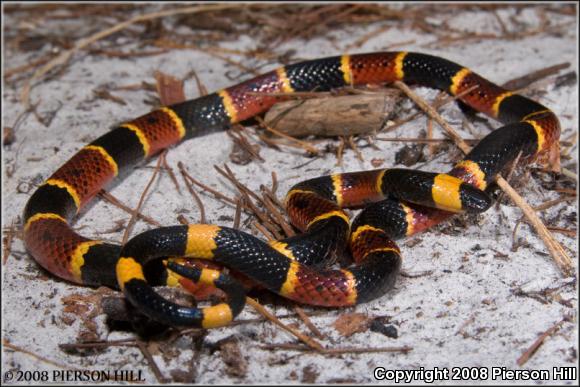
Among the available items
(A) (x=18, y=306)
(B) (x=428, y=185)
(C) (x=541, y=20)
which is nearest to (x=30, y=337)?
(A) (x=18, y=306)

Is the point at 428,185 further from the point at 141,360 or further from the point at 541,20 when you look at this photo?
the point at 541,20

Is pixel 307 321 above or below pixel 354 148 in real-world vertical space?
below

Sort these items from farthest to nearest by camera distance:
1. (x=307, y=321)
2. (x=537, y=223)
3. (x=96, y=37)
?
(x=96, y=37), (x=537, y=223), (x=307, y=321)

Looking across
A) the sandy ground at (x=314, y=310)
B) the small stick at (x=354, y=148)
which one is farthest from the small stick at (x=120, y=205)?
the small stick at (x=354, y=148)

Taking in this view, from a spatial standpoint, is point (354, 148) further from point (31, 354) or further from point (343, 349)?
point (31, 354)

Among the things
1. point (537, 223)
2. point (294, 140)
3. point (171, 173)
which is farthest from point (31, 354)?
point (537, 223)

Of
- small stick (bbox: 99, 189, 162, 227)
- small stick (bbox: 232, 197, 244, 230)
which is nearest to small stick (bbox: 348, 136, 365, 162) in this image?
small stick (bbox: 232, 197, 244, 230)
